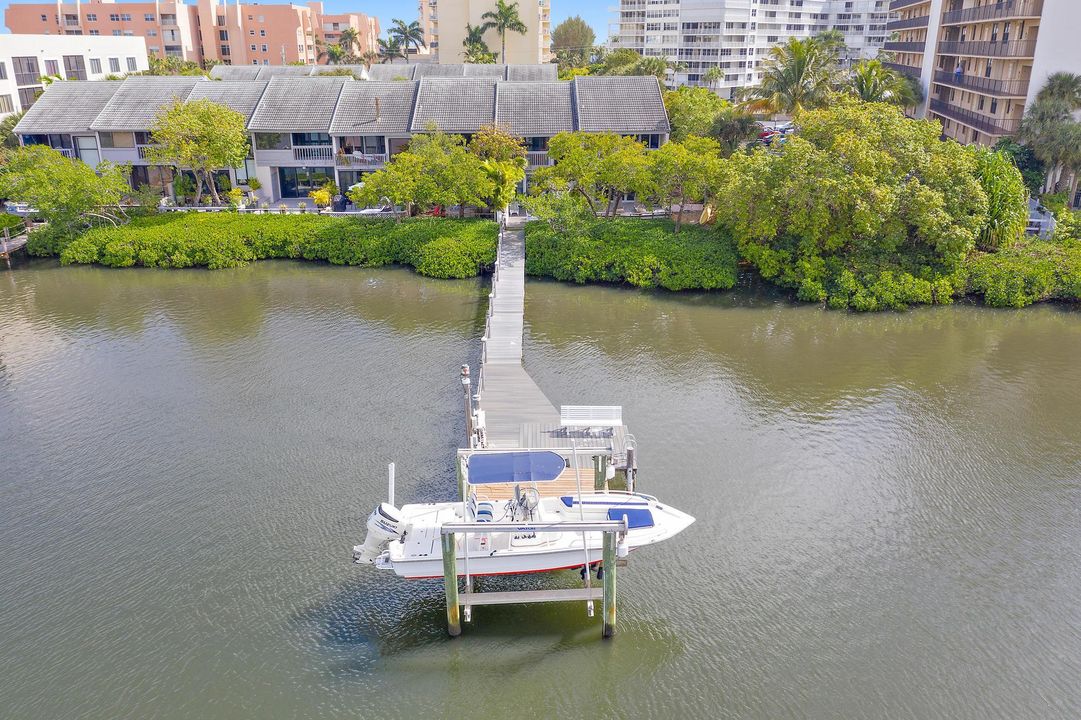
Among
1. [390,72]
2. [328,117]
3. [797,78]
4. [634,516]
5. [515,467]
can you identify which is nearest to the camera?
[634,516]

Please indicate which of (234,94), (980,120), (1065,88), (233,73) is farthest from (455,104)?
(233,73)

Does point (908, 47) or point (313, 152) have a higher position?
point (908, 47)

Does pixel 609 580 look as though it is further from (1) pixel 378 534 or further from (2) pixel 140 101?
(2) pixel 140 101

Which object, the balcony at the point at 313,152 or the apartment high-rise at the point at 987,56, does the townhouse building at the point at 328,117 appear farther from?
the apartment high-rise at the point at 987,56

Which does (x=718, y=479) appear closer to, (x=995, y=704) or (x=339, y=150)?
(x=995, y=704)

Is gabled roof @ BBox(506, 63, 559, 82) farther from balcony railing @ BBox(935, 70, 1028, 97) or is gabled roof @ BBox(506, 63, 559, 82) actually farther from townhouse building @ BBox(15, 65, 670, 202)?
balcony railing @ BBox(935, 70, 1028, 97)

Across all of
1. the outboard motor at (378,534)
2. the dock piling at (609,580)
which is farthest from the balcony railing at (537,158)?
the dock piling at (609,580)

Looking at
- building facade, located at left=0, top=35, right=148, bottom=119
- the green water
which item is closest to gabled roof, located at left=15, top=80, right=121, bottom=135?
building facade, located at left=0, top=35, right=148, bottom=119

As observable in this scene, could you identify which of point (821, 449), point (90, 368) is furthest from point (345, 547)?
point (90, 368)
